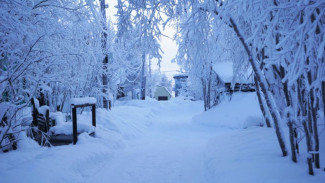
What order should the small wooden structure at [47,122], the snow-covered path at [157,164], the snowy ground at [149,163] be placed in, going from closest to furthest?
the snowy ground at [149,163] → the snow-covered path at [157,164] → the small wooden structure at [47,122]

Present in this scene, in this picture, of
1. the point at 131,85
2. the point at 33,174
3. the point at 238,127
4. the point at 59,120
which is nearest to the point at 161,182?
the point at 33,174

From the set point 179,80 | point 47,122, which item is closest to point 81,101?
point 47,122

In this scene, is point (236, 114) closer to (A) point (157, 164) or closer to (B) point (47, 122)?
(A) point (157, 164)

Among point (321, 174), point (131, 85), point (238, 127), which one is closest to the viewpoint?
point (321, 174)

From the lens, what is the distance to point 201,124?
11.8 metres

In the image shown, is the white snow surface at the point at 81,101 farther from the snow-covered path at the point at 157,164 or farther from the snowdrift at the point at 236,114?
the snowdrift at the point at 236,114

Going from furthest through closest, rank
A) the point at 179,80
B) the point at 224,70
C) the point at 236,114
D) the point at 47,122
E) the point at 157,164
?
the point at 179,80 → the point at 224,70 → the point at 236,114 → the point at 47,122 → the point at 157,164

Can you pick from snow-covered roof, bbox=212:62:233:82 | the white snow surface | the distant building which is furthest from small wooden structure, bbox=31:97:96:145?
the distant building

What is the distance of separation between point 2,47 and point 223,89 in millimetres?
12067

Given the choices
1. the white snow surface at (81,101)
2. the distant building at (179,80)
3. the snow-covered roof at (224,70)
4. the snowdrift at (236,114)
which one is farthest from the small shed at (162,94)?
the white snow surface at (81,101)

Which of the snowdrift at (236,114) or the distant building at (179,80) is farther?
the distant building at (179,80)

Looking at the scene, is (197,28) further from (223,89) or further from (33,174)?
(223,89)

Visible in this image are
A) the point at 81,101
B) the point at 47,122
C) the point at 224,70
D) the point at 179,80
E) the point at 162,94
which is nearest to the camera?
the point at 47,122

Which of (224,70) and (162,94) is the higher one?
(224,70)
